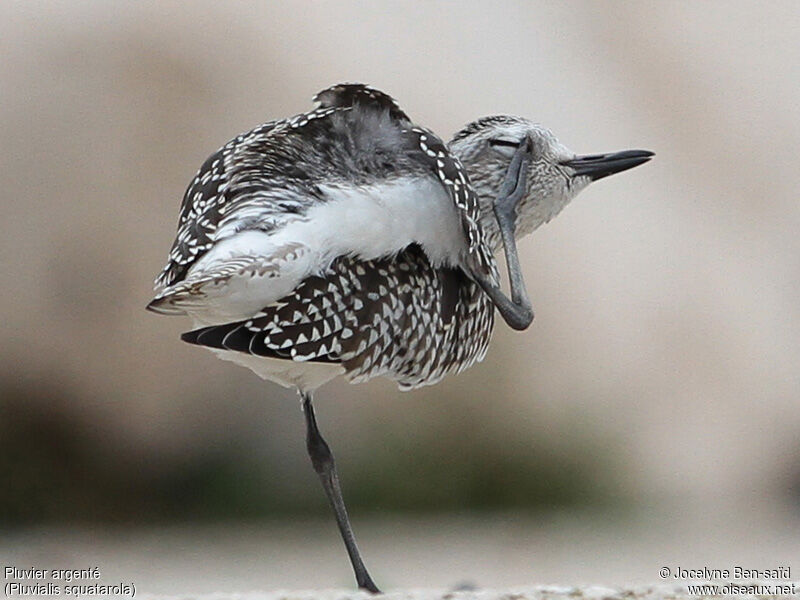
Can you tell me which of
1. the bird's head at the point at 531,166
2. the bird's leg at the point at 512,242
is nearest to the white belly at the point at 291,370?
the bird's leg at the point at 512,242

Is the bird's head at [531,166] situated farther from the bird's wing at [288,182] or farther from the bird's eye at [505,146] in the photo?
the bird's wing at [288,182]

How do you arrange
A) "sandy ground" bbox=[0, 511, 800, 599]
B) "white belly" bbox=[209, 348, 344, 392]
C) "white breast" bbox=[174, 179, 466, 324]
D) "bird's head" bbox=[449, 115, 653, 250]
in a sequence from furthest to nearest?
"sandy ground" bbox=[0, 511, 800, 599] < "bird's head" bbox=[449, 115, 653, 250] < "white belly" bbox=[209, 348, 344, 392] < "white breast" bbox=[174, 179, 466, 324]

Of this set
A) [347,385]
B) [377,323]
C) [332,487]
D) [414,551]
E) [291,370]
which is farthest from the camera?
[347,385]

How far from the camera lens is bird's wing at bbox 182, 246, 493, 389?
137 inches

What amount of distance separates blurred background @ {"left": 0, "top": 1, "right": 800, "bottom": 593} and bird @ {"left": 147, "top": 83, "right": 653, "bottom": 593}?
Result: 9.14 ft

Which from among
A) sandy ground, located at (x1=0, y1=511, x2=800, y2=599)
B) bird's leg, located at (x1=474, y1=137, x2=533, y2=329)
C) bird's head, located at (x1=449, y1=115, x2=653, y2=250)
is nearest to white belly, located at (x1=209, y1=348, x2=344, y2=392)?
bird's leg, located at (x1=474, y1=137, x2=533, y2=329)

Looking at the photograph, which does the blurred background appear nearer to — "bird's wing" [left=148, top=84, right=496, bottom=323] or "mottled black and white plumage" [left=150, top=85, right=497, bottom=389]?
"mottled black and white plumage" [left=150, top=85, right=497, bottom=389]

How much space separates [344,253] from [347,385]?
164 inches

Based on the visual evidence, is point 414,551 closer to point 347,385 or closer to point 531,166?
point 347,385

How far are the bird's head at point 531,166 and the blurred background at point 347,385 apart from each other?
2.66 metres

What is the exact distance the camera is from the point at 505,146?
4.35m

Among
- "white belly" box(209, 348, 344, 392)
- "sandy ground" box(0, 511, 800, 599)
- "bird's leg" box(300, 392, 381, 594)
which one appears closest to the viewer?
"white belly" box(209, 348, 344, 392)

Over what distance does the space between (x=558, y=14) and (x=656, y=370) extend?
9.42 ft

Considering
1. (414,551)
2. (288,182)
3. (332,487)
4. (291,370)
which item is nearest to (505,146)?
(288,182)
